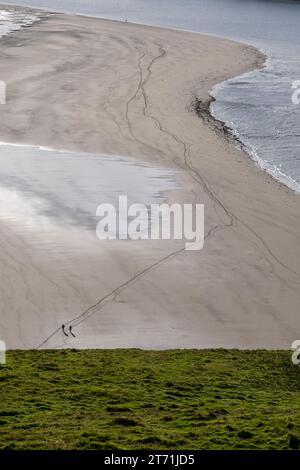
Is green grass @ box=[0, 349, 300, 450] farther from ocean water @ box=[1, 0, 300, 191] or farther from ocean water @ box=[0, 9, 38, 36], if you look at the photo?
ocean water @ box=[0, 9, 38, 36]

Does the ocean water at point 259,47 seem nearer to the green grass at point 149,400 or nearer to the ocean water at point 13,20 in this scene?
the ocean water at point 13,20

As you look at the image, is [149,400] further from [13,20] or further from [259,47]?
[13,20]

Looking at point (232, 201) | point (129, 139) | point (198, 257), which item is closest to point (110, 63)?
point (129, 139)

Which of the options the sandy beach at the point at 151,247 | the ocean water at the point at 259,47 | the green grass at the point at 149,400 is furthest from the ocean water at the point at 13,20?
the green grass at the point at 149,400

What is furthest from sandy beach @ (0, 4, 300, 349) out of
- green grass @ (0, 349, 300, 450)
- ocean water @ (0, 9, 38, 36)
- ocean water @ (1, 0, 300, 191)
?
ocean water @ (0, 9, 38, 36)

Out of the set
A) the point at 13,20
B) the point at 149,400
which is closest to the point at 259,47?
the point at 13,20
